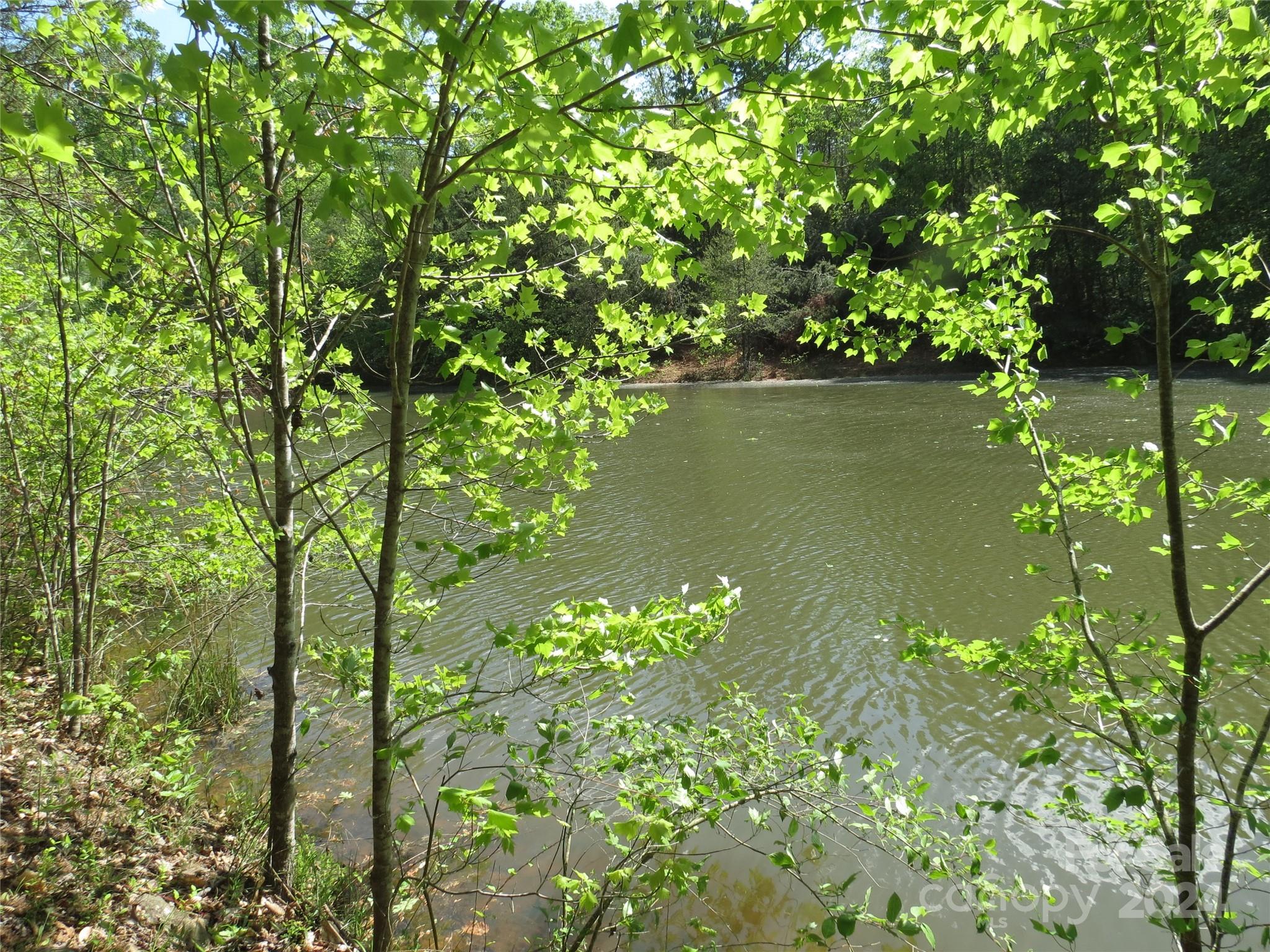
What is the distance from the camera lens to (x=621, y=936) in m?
3.47

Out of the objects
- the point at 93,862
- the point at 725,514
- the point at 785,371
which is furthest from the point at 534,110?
the point at 785,371

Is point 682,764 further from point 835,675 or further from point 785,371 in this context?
point 785,371

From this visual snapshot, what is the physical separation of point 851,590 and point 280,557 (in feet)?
21.7

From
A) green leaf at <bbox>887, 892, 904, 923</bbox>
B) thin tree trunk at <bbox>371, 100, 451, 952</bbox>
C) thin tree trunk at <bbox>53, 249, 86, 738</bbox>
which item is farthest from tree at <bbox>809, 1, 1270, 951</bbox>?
thin tree trunk at <bbox>53, 249, 86, 738</bbox>

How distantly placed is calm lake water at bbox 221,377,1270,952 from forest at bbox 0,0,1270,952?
0.20ft

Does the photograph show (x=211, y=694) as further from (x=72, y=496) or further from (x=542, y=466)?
(x=542, y=466)

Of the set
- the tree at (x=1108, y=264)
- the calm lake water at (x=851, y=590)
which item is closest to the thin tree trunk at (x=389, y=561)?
the calm lake water at (x=851, y=590)

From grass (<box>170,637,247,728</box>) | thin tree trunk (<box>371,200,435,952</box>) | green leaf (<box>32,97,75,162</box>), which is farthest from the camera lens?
grass (<box>170,637,247,728</box>)

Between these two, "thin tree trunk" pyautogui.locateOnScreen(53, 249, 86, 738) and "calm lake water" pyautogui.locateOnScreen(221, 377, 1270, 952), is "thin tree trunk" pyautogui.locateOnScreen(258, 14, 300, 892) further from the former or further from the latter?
"thin tree trunk" pyautogui.locateOnScreen(53, 249, 86, 738)

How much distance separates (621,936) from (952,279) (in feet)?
11.5

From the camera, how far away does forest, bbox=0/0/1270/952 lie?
1699 mm

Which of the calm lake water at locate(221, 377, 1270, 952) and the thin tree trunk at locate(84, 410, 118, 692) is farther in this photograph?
the calm lake water at locate(221, 377, 1270, 952)

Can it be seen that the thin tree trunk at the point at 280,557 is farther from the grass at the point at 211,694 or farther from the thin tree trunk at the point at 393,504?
the grass at the point at 211,694

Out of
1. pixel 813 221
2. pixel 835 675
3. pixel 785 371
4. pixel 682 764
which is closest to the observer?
pixel 682 764
